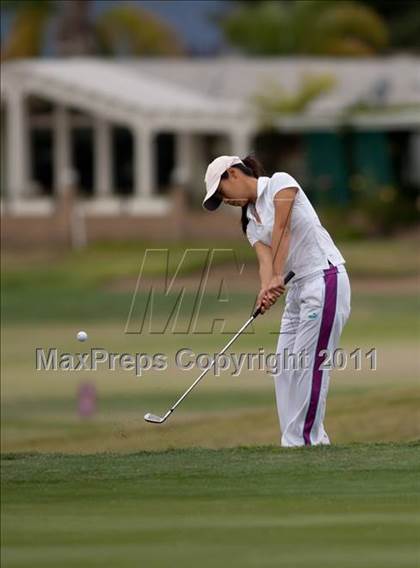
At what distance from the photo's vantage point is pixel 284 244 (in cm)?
987

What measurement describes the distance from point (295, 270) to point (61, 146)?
4008cm

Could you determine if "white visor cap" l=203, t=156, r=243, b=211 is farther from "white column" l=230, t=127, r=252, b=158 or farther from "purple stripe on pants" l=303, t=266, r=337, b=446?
"white column" l=230, t=127, r=252, b=158

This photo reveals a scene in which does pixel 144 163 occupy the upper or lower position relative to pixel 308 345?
lower

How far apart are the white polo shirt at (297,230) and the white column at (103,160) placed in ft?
128

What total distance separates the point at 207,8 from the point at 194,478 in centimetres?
5696

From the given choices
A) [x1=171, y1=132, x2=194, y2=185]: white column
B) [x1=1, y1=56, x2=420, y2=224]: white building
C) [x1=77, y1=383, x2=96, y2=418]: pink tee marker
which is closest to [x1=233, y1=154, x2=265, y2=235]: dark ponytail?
[x1=77, y1=383, x2=96, y2=418]: pink tee marker

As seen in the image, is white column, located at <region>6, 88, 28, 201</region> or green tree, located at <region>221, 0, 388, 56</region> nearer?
white column, located at <region>6, 88, 28, 201</region>

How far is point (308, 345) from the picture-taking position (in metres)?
10.1

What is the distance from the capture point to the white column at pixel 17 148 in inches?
1924

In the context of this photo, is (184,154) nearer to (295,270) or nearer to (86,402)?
(86,402)

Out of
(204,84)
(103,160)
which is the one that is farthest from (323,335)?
(204,84)

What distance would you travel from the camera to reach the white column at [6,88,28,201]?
48875mm

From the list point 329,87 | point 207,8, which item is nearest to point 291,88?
point 329,87

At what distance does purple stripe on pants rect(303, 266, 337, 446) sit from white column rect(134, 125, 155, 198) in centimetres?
3830
